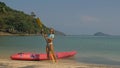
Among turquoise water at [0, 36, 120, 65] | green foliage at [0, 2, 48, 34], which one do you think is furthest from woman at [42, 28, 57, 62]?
green foliage at [0, 2, 48, 34]

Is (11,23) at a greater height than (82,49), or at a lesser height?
greater

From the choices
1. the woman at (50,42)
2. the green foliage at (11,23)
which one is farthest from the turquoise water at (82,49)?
the green foliage at (11,23)

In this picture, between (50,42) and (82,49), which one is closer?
(50,42)

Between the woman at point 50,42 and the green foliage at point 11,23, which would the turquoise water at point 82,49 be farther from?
the green foliage at point 11,23

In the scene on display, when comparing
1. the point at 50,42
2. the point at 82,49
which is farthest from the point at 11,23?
the point at 50,42

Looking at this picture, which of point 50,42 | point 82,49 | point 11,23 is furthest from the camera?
point 11,23

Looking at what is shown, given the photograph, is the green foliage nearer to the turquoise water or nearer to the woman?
the turquoise water

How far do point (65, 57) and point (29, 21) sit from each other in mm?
138392

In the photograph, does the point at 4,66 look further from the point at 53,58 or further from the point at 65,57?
the point at 65,57

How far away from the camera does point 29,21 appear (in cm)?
15988

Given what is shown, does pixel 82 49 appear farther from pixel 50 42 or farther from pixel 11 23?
pixel 11 23

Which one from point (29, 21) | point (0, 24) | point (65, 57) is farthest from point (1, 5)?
point (65, 57)

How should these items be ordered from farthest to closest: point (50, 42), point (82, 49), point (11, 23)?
point (11, 23), point (82, 49), point (50, 42)

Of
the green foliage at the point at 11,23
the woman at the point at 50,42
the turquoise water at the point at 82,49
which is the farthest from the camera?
the green foliage at the point at 11,23
